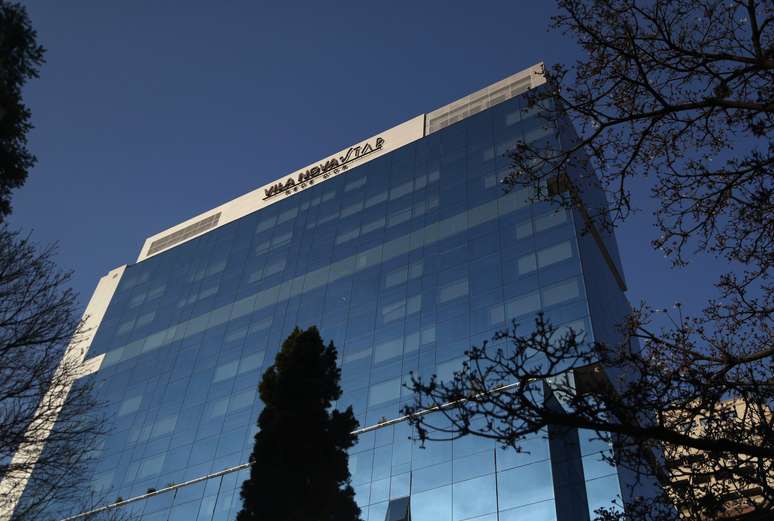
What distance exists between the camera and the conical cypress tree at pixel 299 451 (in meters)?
18.3

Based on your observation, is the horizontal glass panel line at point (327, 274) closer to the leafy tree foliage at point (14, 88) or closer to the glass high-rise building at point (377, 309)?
the glass high-rise building at point (377, 309)

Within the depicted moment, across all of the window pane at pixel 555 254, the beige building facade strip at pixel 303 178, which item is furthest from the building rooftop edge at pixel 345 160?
the window pane at pixel 555 254

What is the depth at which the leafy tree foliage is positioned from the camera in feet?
40.6

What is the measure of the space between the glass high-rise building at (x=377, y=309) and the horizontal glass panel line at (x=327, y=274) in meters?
0.15

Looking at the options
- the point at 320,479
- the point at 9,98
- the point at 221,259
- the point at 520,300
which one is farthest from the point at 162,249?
the point at 9,98

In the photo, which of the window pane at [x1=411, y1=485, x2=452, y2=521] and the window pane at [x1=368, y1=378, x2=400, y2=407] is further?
the window pane at [x1=368, y1=378, x2=400, y2=407]

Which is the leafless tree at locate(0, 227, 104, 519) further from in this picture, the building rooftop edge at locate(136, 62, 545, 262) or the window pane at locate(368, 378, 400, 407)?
the building rooftop edge at locate(136, 62, 545, 262)

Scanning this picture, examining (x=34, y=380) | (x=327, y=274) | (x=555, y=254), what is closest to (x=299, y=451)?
(x=34, y=380)

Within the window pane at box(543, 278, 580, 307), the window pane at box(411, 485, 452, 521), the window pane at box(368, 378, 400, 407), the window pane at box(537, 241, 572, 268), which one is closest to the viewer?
the window pane at box(411, 485, 452, 521)

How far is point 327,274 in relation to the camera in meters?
44.2

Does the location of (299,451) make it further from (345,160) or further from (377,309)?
(345,160)

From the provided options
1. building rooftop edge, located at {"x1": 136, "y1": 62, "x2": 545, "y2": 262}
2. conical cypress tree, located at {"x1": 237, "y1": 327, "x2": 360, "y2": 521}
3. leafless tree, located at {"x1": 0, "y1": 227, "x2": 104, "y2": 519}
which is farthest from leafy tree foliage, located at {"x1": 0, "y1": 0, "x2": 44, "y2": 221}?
building rooftop edge, located at {"x1": 136, "y1": 62, "x2": 545, "y2": 262}

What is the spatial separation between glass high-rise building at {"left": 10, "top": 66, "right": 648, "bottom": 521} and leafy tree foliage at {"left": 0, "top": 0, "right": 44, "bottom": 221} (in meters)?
11.2

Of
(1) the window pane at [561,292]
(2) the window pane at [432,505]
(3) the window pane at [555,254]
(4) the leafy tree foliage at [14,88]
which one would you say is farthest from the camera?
(3) the window pane at [555,254]
